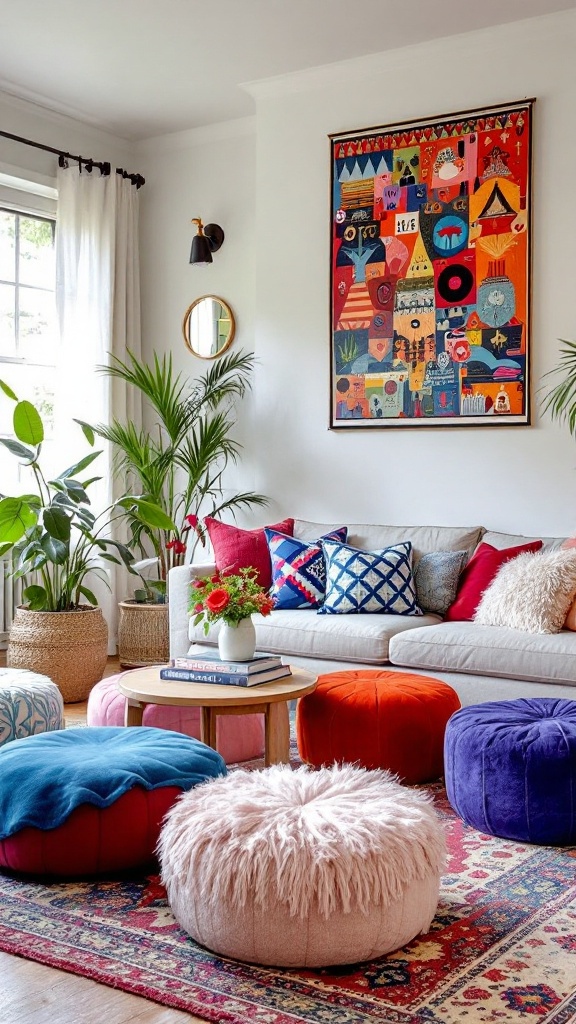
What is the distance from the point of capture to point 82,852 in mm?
2648

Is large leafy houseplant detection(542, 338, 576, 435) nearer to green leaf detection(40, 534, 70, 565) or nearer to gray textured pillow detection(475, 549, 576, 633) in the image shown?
gray textured pillow detection(475, 549, 576, 633)

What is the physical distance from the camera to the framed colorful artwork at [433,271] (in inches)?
193

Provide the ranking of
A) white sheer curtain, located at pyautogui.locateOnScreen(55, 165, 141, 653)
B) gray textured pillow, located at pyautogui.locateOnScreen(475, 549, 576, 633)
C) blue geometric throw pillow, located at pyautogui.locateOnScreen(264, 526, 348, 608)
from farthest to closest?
white sheer curtain, located at pyautogui.locateOnScreen(55, 165, 141, 653) → blue geometric throw pillow, located at pyautogui.locateOnScreen(264, 526, 348, 608) → gray textured pillow, located at pyautogui.locateOnScreen(475, 549, 576, 633)

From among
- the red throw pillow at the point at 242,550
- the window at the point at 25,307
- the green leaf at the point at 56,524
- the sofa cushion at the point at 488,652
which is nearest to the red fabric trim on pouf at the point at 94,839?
the sofa cushion at the point at 488,652

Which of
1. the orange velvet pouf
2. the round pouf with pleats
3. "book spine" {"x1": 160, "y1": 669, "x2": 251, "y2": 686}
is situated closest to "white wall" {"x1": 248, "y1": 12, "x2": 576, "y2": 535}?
the orange velvet pouf

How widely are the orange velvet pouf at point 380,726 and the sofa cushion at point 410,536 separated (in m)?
1.25

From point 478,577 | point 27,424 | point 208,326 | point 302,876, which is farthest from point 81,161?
point 302,876

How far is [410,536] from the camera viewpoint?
193 inches

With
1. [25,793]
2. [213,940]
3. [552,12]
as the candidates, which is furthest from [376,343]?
[213,940]

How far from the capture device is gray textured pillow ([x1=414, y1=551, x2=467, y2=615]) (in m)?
4.61

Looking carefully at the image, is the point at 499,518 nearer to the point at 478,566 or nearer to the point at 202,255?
the point at 478,566

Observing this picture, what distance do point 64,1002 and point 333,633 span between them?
245 cm

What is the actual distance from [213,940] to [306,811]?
1.07 ft

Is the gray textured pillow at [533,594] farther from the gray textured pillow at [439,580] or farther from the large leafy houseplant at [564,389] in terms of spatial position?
the large leafy houseplant at [564,389]
